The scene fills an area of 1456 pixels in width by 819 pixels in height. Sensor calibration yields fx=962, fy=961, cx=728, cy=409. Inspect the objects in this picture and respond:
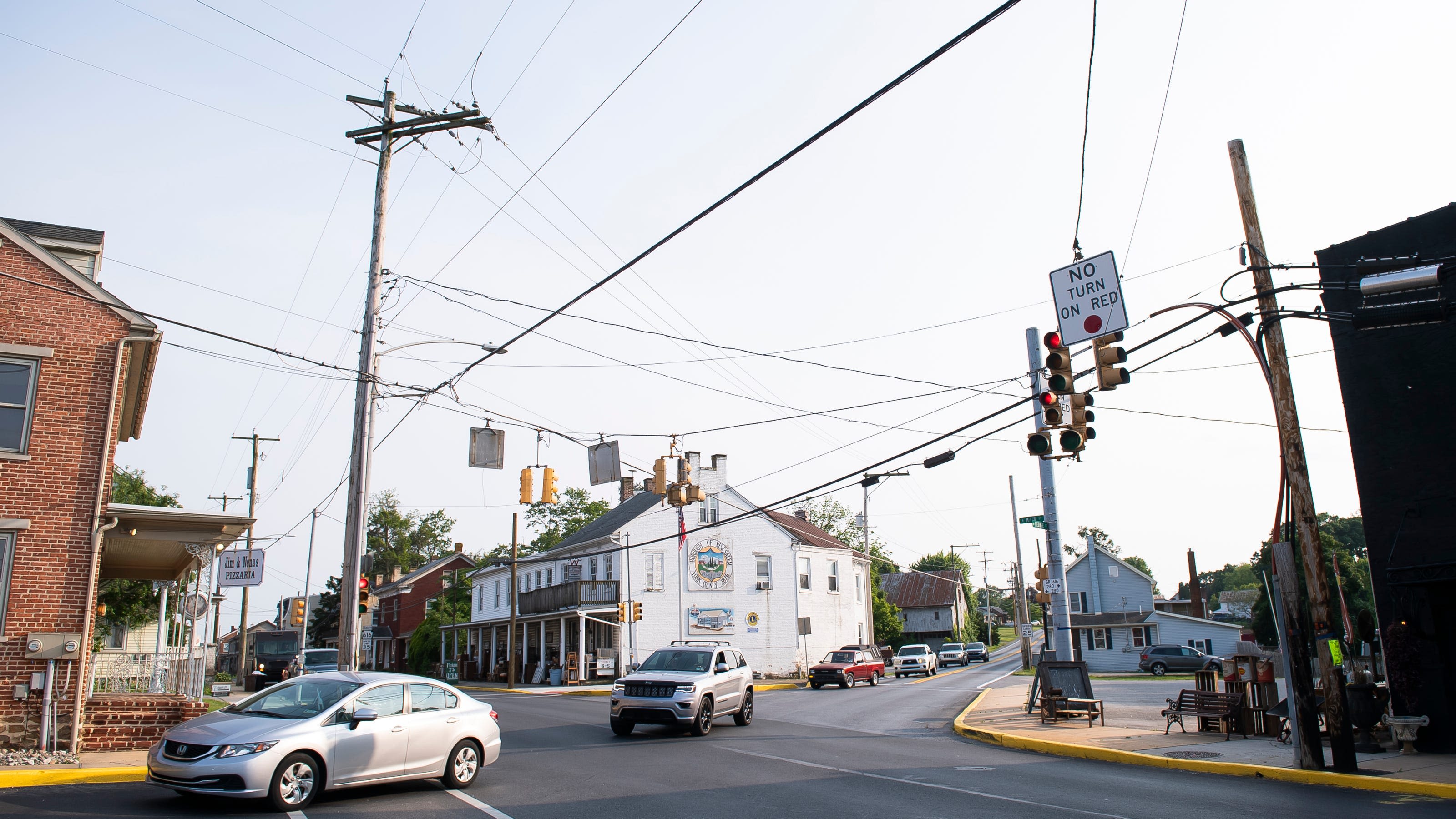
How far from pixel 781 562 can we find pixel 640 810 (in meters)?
38.8

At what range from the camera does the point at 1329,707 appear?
42.0ft

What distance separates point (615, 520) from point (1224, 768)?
1464 inches

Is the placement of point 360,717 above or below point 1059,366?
below

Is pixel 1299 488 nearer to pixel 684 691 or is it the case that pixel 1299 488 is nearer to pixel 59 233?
pixel 684 691

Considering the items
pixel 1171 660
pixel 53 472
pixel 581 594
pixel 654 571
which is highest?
pixel 53 472

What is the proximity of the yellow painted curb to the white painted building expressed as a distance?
28.5 metres

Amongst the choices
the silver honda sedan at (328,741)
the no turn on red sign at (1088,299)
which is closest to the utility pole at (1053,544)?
the no turn on red sign at (1088,299)

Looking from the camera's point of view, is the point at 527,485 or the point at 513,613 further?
the point at 513,613

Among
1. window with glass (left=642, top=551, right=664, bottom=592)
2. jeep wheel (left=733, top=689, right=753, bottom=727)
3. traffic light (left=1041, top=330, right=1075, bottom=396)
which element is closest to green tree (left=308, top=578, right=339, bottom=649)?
window with glass (left=642, top=551, right=664, bottom=592)

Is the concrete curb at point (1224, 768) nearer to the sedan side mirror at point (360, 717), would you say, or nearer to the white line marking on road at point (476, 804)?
the white line marking on road at point (476, 804)

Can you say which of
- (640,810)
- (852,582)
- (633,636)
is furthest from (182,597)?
(852,582)

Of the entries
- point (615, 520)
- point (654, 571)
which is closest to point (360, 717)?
point (654, 571)

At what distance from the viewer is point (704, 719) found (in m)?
18.8

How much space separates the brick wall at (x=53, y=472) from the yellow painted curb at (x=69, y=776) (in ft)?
6.86
